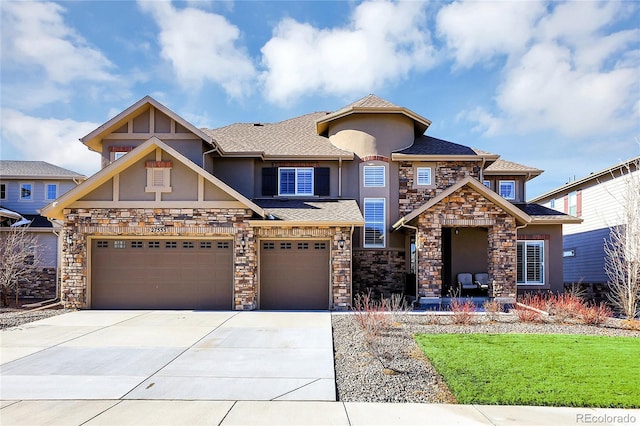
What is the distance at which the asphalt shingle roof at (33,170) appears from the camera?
22.9 m

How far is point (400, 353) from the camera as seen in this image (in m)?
8.14

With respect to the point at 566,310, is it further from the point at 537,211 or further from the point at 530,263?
the point at 537,211

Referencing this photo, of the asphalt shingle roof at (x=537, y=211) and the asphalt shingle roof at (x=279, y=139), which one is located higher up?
the asphalt shingle roof at (x=279, y=139)

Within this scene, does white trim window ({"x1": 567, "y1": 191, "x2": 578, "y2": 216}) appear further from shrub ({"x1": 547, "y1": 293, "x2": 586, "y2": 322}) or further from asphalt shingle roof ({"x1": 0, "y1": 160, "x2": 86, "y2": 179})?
asphalt shingle roof ({"x1": 0, "y1": 160, "x2": 86, "y2": 179})

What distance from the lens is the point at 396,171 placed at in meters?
17.7

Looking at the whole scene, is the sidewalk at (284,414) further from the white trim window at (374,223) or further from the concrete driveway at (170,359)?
the white trim window at (374,223)

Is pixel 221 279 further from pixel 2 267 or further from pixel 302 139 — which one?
pixel 2 267

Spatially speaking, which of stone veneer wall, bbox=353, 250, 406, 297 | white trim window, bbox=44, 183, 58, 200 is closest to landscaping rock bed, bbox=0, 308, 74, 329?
stone veneer wall, bbox=353, 250, 406, 297

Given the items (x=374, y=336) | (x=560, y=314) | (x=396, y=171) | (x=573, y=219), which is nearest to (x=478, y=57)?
(x=396, y=171)

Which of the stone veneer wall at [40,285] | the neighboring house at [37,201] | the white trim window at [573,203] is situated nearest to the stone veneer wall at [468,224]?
the white trim window at [573,203]

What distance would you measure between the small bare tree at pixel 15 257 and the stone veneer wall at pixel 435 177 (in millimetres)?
14620

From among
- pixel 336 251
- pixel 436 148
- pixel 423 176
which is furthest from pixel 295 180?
pixel 436 148

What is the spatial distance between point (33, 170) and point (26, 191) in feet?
4.48

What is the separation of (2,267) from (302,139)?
12485mm
